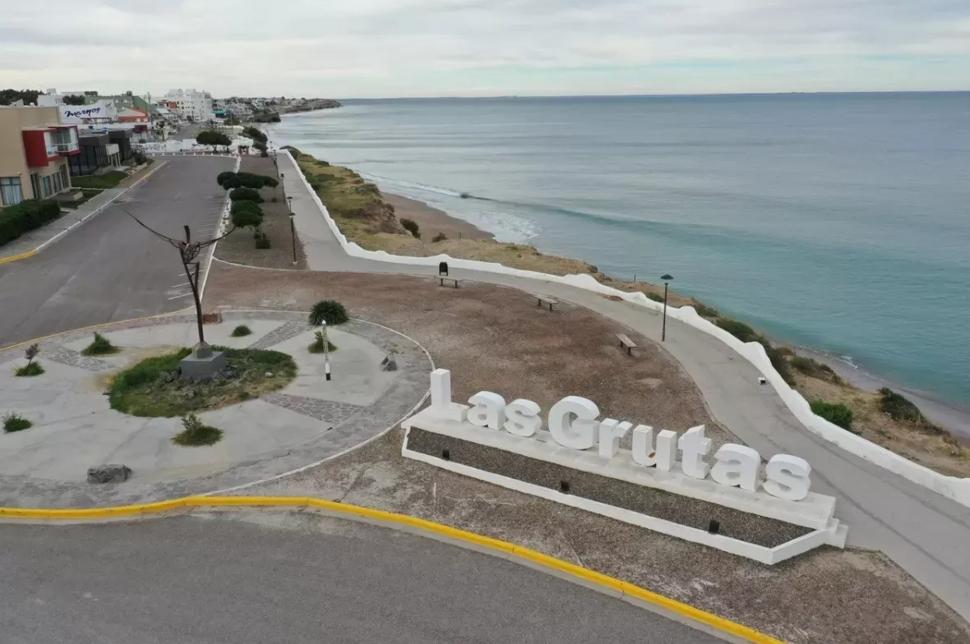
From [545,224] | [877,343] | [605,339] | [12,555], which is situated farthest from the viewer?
[545,224]

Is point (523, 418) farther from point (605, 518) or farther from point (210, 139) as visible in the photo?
point (210, 139)

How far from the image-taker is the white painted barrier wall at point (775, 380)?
17734 millimetres

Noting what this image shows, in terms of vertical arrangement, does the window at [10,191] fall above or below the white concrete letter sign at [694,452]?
above

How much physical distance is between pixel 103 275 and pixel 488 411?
26944 mm

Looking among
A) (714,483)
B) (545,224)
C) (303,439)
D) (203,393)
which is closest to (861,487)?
(714,483)

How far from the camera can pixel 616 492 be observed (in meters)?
17.1

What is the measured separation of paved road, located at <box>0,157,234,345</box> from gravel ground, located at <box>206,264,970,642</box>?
11011mm

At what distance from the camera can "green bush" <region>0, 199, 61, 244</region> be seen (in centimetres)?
4422

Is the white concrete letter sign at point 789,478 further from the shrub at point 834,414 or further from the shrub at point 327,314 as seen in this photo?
the shrub at point 327,314

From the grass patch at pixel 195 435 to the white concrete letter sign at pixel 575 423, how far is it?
29.5 ft

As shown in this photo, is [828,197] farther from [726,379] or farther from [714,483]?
[714,483]

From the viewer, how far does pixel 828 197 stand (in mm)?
89938

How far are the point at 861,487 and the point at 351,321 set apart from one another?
64.0 feet

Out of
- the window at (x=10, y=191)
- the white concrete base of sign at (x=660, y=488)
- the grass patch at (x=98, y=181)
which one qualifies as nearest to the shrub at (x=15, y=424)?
the white concrete base of sign at (x=660, y=488)
